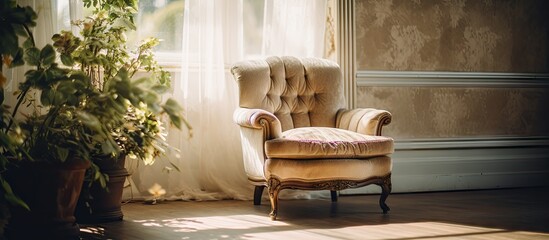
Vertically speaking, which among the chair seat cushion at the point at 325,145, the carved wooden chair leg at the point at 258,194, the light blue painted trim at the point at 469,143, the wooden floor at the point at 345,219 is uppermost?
the chair seat cushion at the point at 325,145

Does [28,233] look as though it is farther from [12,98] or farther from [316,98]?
[316,98]

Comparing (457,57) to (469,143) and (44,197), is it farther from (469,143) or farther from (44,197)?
(44,197)

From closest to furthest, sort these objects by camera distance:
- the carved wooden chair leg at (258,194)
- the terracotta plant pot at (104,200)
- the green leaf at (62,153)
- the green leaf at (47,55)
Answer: the green leaf at (47,55), the green leaf at (62,153), the terracotta plant pot at (104,200), the carved wooden chair leg at (258,194)

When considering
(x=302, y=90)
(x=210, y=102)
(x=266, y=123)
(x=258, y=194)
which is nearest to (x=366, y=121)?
(x=302, y=90)

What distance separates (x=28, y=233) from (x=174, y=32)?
1820mm

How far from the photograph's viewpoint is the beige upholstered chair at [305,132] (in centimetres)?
327

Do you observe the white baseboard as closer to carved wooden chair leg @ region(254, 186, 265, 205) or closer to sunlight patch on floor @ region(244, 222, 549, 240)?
carved wooden chair leg @ region(254, 186, 265, 205)

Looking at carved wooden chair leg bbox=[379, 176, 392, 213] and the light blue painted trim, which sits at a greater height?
the light blue painted trim

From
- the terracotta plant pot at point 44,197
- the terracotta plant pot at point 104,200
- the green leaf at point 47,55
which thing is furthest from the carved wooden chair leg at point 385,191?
the green leaf at point 47,55

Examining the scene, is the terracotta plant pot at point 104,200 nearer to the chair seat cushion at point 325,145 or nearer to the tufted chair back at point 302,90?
the chair seat cushion at point 325,145

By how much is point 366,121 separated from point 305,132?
0.40m

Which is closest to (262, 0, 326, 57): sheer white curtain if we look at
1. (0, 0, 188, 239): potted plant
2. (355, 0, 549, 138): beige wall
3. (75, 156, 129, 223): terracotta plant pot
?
(355, 0, 549, 138): beige wall

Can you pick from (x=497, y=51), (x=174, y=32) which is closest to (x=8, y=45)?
(x=174, y=32)

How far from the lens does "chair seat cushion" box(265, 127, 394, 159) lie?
323 cm
